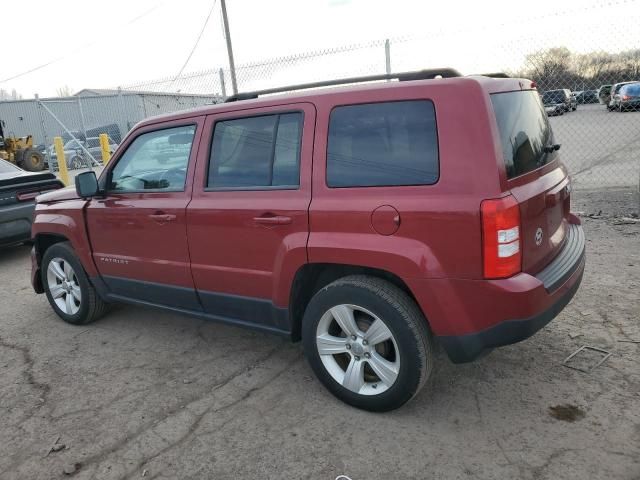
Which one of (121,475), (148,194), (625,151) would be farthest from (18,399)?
(625,151)

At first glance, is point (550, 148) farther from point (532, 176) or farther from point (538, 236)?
point (538, 236)

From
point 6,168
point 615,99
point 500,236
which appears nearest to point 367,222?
point 500,236

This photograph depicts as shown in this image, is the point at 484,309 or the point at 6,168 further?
the point at 6,168

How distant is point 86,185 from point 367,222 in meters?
2.45

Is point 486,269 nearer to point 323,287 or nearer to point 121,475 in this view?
point 323,287

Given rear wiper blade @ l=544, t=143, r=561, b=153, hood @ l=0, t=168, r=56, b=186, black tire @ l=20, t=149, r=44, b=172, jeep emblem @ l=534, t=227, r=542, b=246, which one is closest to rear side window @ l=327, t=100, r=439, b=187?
jeep emblem @ l=534, t=227, r=542, b=246

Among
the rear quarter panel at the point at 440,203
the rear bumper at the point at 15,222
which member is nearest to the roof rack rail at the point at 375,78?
the rear quarter panel at the point at 440,203

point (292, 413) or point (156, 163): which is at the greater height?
point (156, 163)

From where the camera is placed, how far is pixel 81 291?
447 centimetres

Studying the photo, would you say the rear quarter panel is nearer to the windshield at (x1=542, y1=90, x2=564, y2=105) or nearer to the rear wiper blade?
the rear wiper blade

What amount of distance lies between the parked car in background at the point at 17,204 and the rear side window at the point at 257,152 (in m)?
4.73

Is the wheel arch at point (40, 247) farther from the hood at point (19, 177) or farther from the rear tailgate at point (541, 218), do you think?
the rear tailgate at point (541, 218)

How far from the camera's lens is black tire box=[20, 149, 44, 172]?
1577 centimetres

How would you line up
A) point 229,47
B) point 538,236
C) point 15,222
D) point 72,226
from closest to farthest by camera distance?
1. point 538,236
2. point 72,226
3. point 15,222
4. point 229,47
